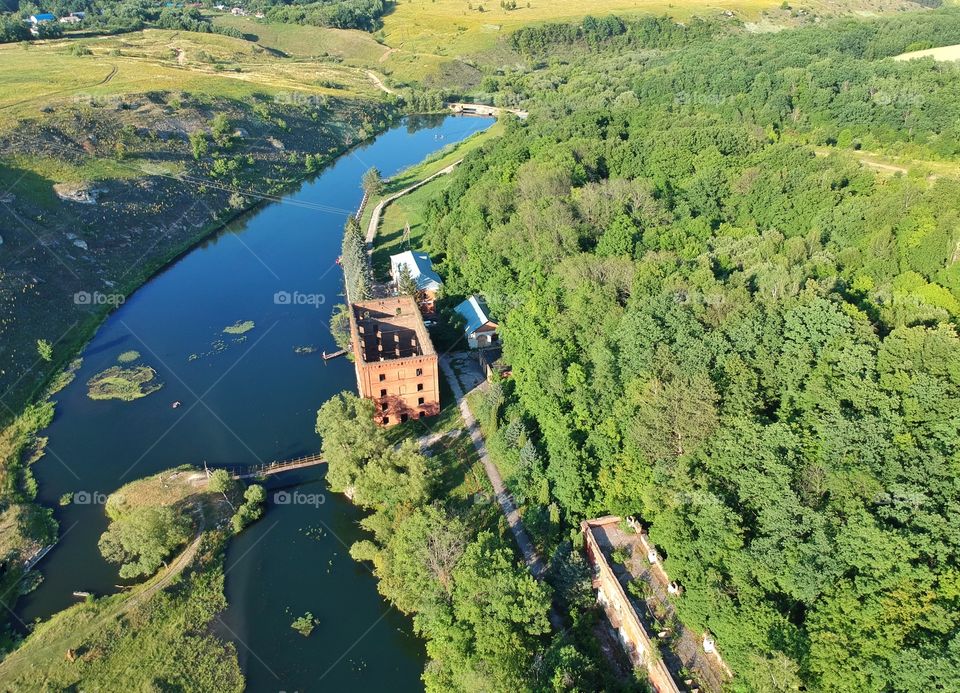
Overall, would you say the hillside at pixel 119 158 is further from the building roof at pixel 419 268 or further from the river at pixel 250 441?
the building roof at pixel 419 268

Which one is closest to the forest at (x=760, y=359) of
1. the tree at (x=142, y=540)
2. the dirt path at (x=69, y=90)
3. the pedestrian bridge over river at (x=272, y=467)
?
the pedestrian bridge over river at (x=272, y=467)

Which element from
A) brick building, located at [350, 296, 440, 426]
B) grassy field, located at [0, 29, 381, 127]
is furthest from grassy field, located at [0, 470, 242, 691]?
grassy field, located at [0, 29, 381, 127]

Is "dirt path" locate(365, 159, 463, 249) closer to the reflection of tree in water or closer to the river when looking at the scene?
the river

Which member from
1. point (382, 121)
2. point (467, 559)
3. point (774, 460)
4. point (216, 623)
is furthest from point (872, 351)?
point (382, 121)

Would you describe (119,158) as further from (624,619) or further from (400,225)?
(624,619)

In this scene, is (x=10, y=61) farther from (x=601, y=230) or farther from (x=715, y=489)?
(x=715, y=489)

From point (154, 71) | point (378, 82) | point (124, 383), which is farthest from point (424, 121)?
point (124, 383)
